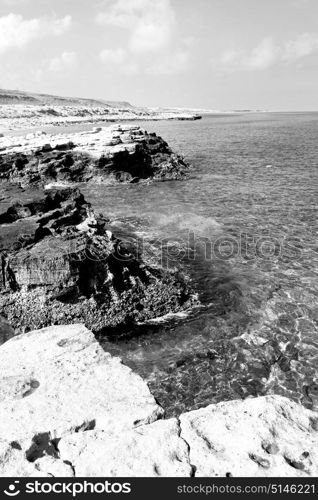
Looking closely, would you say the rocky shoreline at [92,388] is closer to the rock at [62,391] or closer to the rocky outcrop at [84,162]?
the rock at [62,391]

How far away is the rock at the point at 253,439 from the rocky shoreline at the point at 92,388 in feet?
0.08

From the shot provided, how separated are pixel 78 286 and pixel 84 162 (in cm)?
3412

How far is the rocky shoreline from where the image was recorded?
7.77 metres

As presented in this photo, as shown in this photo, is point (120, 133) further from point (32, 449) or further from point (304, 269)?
point (32, 449)

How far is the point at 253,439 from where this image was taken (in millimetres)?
8250

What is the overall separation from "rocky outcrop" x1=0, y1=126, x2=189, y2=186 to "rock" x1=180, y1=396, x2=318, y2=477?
1536 inches

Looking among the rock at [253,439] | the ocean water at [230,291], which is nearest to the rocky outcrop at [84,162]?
the ocean water at [230,291]

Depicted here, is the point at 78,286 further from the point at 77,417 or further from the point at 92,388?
the point at 77,417

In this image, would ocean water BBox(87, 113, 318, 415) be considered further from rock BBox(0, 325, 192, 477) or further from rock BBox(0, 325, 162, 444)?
rock BBox(0, 325, 192, 477)

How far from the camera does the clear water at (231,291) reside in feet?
41.8

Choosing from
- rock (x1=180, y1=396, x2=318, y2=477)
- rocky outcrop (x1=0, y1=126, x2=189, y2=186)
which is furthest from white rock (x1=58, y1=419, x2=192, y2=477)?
rocky outcrop (x1=0, y1=126, x2=189, y2=186)

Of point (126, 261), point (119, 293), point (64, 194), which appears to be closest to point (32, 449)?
point (119, 293)

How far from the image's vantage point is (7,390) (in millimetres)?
10266
